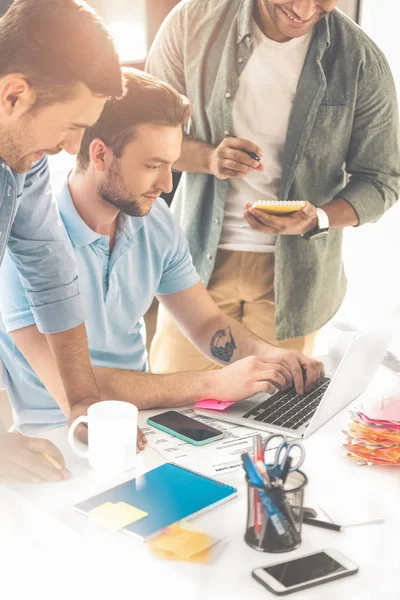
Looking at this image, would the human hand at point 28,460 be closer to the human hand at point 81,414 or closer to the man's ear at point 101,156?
the human hand at point 81,414

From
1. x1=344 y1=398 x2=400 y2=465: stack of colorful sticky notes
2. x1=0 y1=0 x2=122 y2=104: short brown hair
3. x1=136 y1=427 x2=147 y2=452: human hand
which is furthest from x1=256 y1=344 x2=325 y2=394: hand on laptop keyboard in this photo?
x1=0 y1=0 x2=122 y2=104: short brown hair

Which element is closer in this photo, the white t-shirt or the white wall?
the white t-shirt

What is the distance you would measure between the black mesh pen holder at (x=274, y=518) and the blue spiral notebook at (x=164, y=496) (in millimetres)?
108

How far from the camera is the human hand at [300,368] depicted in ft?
5.61

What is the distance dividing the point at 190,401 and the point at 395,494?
1.59 ft

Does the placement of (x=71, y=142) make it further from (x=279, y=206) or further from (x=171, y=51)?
(x=171, y=51)

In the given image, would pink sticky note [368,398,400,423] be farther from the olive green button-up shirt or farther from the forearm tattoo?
the olive green button-up shirt

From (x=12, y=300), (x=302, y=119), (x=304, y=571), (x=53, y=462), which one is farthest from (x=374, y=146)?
(x=304, y=571)

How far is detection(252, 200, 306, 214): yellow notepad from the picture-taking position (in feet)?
6.83

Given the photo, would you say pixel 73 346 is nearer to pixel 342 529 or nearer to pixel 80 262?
pixel 80 262

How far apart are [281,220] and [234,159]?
0.20m

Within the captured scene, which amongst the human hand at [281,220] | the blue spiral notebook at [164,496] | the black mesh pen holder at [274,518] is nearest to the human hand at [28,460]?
the blue spiral notebook at [164,496]

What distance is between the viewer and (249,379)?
5.45 ft

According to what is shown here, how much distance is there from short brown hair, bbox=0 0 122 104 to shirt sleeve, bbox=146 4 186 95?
0.97 metres
